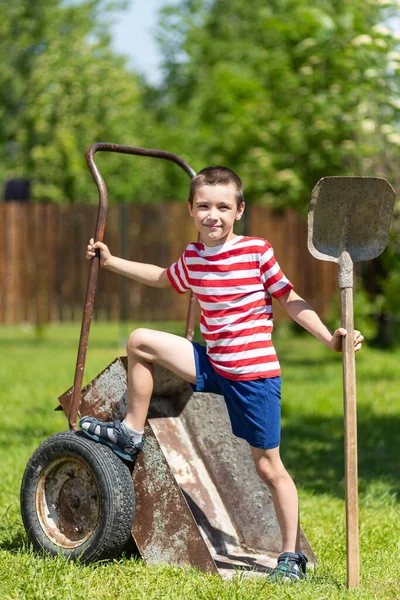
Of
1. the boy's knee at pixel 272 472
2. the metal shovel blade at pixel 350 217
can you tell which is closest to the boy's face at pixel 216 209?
the metal shovel blade at pixel 350 217

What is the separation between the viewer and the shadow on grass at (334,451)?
547 cm

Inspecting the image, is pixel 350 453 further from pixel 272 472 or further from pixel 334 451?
pixel 334 451

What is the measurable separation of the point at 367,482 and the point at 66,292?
365 inches

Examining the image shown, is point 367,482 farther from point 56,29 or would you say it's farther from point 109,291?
point 56,29

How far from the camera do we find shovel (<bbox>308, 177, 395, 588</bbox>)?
3285 millimetres

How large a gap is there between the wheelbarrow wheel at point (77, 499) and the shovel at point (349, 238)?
84 centimetres

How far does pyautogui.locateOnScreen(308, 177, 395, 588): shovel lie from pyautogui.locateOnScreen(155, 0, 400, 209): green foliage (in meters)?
4.53

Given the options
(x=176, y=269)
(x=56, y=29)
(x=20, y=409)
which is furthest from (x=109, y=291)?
(x=56, y=29)

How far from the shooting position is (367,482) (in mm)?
5438

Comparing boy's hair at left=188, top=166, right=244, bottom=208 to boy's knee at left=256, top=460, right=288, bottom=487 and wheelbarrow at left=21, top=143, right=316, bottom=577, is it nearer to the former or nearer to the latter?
wheelbarrow at left=21, top=143, right=316, bottom=577

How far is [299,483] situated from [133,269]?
213cm

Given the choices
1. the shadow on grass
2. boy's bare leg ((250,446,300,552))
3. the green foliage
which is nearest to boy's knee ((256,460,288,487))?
boy's bare leg ((250,446,300,552))

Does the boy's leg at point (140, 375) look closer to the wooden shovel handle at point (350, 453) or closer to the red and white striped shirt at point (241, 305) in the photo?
the red and white striped shirt at point (241, 305)

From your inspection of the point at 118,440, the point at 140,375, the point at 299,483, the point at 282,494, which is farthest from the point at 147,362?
the point at 299,483
